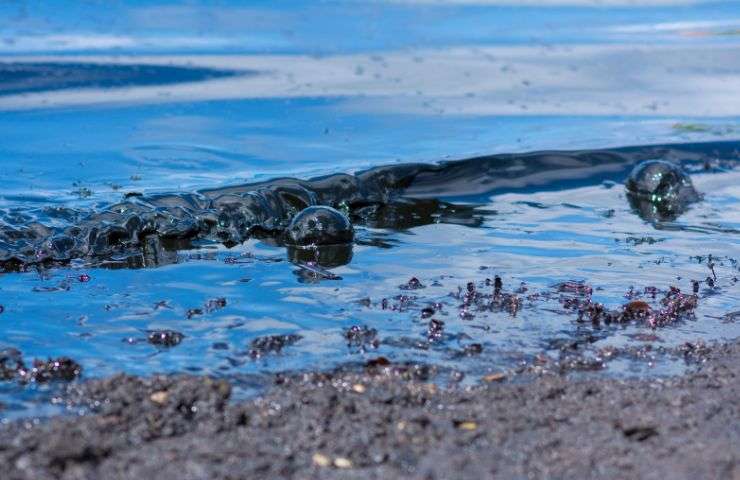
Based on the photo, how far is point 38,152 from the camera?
5.89 m

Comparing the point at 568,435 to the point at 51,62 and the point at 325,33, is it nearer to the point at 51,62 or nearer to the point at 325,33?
the point at 51,62

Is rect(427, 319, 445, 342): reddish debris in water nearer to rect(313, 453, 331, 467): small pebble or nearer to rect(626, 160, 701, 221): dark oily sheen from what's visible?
rect(313, 453, 331, 467): small pebble

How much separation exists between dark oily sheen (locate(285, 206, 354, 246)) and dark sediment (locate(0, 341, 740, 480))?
1.50m

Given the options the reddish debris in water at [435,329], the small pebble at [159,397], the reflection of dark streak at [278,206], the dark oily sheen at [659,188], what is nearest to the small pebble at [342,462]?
the small pebble at [159,397]

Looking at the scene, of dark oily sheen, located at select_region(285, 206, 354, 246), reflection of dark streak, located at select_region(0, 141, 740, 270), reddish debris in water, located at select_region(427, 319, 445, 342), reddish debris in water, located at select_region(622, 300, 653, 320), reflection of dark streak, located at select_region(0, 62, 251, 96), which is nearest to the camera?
reddish debris in water, located at select_region(427, 319, 445, 342)

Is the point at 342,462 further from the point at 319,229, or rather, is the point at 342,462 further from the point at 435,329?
the point at 319,229


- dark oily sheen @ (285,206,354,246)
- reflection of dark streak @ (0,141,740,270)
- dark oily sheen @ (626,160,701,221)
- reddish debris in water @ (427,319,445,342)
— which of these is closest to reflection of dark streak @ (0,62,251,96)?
reflection of dark streak @ (0,141,740,270)

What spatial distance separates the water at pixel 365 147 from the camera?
11.0 feet

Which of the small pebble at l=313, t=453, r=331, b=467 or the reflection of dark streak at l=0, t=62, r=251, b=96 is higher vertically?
the reflection of dark streak at l=0, t=62, r=251, b=96

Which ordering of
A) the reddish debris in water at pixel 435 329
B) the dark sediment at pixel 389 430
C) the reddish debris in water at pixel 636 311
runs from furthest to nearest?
the reddish debris in water at pixel 636 311
the reddish debris in water at pixel 435 329
the dark sediment at pixel 389 430

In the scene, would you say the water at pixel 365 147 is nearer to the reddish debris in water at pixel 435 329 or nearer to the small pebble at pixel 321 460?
the reddish debris in water at pixel 435 329

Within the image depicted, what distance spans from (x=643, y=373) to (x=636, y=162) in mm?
3498

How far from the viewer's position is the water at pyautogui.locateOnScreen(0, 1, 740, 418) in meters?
3.34

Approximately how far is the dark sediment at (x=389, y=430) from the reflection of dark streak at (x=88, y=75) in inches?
193
